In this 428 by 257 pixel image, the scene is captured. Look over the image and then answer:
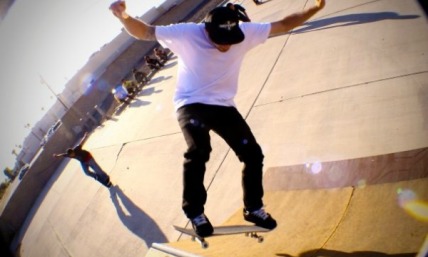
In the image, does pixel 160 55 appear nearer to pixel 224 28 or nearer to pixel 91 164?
pixel 91 164

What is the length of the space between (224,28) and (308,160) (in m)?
2.54

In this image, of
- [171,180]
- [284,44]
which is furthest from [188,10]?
[171,180]

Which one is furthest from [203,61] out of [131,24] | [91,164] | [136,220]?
[91,164]

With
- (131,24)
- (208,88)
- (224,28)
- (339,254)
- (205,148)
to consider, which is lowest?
(339,254)

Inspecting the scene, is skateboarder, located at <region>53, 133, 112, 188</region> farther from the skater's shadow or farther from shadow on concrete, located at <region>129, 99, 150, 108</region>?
shadow on concrete, located at <region>129, 99, 150, 108</region>

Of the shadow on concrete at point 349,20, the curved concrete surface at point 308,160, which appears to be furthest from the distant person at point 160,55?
the shadow on concrete at point 349,20

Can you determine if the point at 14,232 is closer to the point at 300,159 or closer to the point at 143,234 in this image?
the point at 143,234

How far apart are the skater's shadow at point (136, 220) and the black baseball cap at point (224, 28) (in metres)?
3.43

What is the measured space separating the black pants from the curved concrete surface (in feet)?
2.43

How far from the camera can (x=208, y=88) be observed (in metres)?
2.90

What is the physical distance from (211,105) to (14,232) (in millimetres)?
12440

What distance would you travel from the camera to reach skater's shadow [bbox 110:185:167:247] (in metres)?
5.09

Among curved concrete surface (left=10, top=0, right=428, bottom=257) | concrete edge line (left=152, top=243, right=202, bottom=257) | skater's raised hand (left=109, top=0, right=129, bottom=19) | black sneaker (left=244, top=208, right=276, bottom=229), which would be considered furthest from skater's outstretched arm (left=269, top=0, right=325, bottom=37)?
concrete edge line (left=152, top=243, right=202, bottom=257)

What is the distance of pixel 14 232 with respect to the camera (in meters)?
11.7
